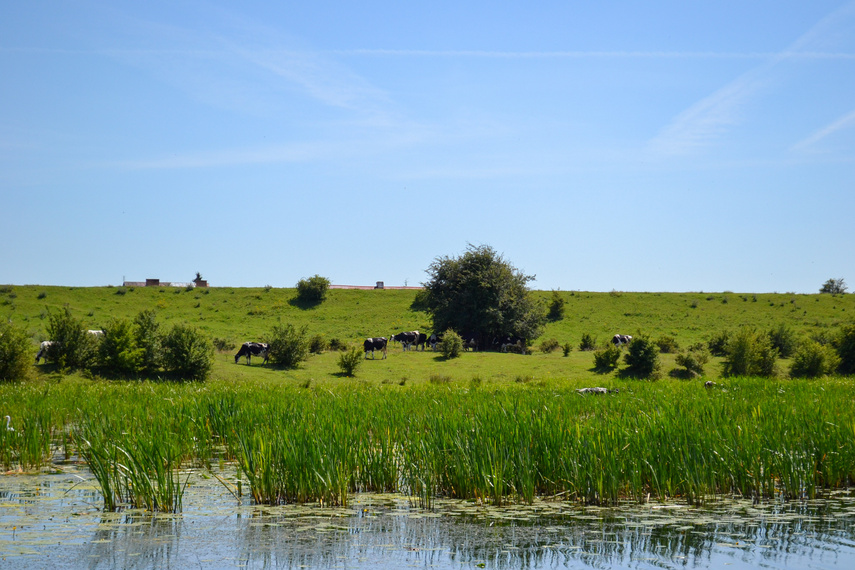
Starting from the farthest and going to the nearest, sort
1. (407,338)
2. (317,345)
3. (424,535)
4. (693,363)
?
(407,338)
(317,345)
(693,363)
(424,535)

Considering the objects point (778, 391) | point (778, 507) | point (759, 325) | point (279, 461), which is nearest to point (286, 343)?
point (778, 391)

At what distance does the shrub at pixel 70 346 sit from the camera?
1103 inches

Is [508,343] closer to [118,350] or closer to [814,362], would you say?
[814,362]

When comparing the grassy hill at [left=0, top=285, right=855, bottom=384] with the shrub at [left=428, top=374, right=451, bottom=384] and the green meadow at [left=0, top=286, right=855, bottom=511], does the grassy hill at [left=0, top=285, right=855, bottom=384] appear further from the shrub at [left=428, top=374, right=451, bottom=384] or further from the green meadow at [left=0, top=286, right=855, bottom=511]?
the green meadow at [left=0, top=286, right=855, bottom=511]

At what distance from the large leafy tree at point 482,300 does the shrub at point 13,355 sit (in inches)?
1174

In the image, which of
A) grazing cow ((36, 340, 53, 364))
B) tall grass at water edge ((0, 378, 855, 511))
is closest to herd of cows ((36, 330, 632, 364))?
grazing cow ((36, 340, 53, 364))

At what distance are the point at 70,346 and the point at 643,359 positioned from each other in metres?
25.4

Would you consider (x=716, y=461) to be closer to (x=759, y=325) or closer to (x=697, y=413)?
(x=697, y=413)

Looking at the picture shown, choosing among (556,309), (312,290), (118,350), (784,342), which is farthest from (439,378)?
(312,290)

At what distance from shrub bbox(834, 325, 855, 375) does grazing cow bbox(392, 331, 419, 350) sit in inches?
964

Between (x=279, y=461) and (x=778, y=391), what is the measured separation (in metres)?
14.7

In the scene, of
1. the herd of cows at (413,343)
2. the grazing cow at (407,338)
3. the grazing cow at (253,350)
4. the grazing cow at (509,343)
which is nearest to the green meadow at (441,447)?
the grazing cow at (253,350)

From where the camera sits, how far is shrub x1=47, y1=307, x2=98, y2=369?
91.9 feet

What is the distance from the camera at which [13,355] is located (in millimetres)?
25359
